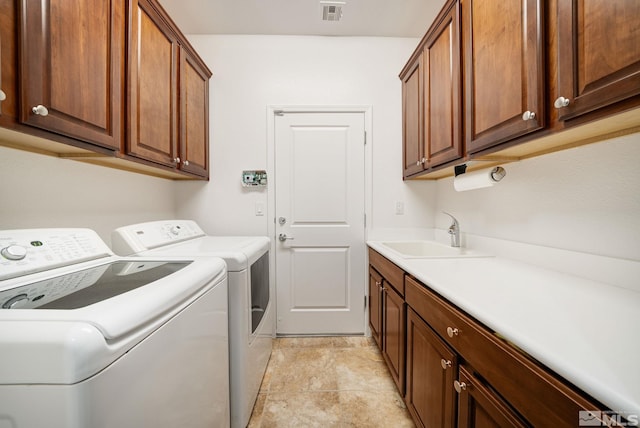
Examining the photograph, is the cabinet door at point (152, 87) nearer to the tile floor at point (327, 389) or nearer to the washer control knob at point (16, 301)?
the washer control knob at point (16, 301)

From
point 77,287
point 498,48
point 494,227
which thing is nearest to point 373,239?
point 494,227

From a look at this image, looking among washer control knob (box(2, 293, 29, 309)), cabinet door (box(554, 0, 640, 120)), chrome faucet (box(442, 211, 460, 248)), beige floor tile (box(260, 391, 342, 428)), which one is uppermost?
cabinet door (box(554, 0, 640, 120))

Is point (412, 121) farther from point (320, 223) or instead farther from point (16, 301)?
point (16, 301)

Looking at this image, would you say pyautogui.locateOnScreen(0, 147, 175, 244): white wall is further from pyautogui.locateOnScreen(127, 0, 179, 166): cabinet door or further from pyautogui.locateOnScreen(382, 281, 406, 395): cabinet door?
pyautogui.locateOnScreen(382, 281, 406, 395): cabinet door

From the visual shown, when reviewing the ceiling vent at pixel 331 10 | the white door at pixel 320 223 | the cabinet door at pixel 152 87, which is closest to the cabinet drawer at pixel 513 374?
the white door at pixel 320 223

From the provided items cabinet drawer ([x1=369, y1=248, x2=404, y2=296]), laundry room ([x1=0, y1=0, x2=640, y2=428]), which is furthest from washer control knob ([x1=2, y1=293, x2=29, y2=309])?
cabinet drawer ([x1=369, y1=248, x2=404, y2=296])

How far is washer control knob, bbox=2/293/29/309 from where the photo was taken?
575mm

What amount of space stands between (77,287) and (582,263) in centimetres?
181

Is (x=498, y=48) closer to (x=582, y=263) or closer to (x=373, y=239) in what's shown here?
(x=582, y=263)

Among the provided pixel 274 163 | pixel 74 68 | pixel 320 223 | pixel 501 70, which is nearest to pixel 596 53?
pixel 501 70

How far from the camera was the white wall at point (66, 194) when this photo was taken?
42.4 inches

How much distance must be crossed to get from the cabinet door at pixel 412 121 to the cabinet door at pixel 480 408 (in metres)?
1.38

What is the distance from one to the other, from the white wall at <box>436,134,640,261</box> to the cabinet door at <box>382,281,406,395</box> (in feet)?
2.41

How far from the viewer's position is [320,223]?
2.30 m
